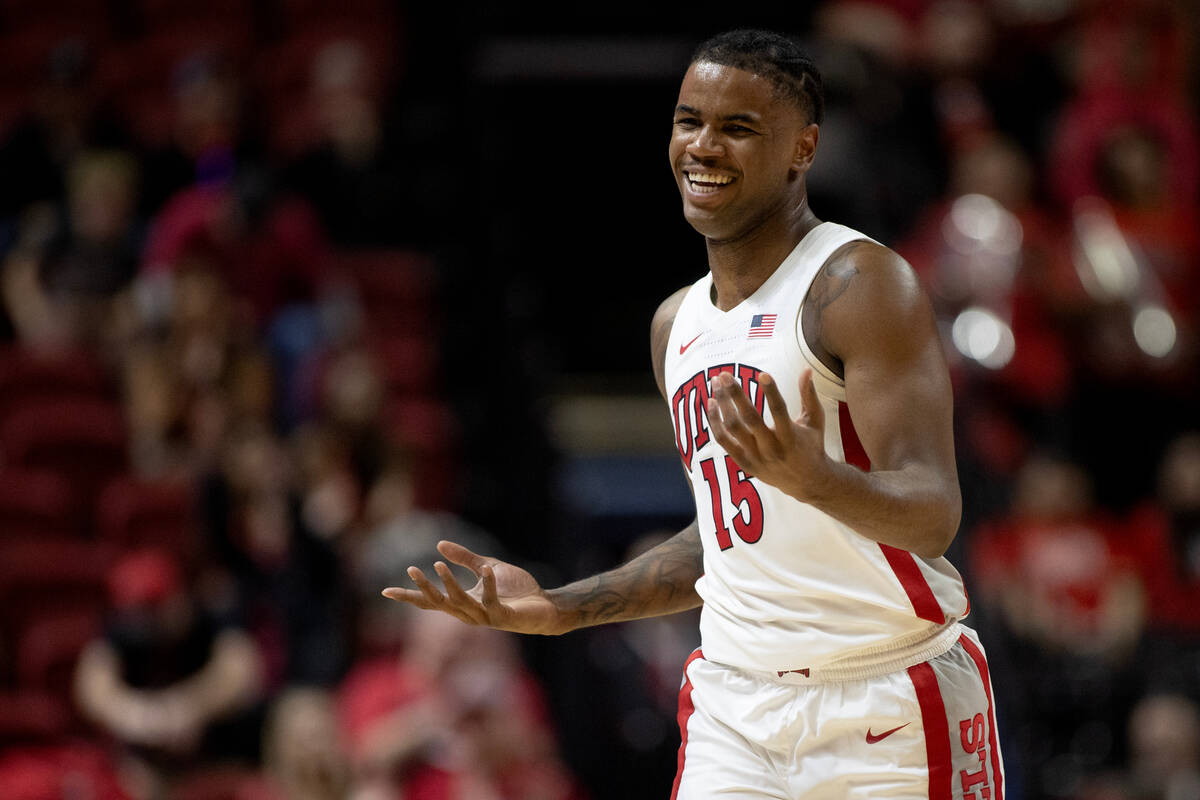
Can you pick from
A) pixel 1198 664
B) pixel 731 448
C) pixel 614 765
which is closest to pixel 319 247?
pixel 614 765

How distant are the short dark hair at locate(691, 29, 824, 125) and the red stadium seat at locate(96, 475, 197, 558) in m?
4.97

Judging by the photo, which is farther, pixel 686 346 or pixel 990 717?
pixel 686 346

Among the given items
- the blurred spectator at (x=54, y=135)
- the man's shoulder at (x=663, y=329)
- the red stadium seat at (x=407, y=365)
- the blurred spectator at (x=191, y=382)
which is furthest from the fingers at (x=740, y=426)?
the blurred spectator at (x=54, y=135)

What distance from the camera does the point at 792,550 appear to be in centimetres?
343

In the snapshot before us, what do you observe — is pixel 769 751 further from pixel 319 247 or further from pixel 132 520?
pixel 319 247

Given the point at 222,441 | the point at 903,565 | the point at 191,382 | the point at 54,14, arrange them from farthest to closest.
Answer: the point at 54,14
the point at 191,382
the point at 222,441
the point at 903,565

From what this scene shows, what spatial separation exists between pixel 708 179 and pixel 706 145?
0.08 metres

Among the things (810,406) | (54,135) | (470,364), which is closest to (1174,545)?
(470,364)

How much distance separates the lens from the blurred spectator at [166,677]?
709 cm

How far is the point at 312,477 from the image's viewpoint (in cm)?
795

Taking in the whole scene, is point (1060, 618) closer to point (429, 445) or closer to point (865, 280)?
point (429, 445)

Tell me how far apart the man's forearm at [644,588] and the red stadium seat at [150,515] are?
4337 mm

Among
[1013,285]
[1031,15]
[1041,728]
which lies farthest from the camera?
[1031,15]

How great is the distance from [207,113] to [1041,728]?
5802 millimetres
